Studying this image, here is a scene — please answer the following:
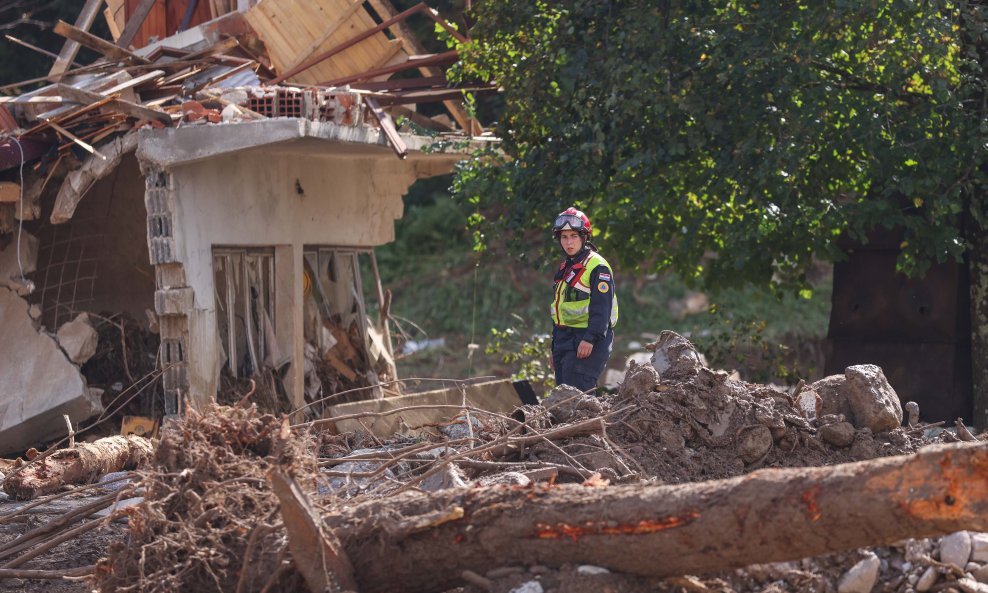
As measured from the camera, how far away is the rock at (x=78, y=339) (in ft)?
38.9

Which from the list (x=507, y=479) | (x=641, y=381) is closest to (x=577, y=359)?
(x=641, y=381)

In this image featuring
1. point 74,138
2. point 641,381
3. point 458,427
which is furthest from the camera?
point 74,138

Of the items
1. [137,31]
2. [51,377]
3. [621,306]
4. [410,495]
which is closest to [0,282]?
[51,377]

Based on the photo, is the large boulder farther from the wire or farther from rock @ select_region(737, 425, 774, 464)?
the wire

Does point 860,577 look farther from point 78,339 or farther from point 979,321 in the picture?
point 78,339

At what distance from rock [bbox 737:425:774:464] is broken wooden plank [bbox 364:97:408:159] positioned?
487 cm

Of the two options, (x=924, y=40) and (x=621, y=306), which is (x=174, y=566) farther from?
(x=621, y=306)

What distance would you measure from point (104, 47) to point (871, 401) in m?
7.38

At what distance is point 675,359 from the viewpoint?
748cm

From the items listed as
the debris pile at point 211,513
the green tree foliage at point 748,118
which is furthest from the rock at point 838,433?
the green tree foliage at point 748,118

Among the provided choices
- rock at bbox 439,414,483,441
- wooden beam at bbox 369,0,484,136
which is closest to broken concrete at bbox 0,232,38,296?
wooden beam at bbox 369,0,484,136

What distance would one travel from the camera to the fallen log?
8.30 metres

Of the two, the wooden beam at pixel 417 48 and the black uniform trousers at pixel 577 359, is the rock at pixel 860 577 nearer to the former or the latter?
the black uniform trousers at pixel 577 359

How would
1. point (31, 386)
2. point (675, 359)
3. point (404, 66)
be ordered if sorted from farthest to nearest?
point (404, 66) < point (31, 386) < point (675, 359)
